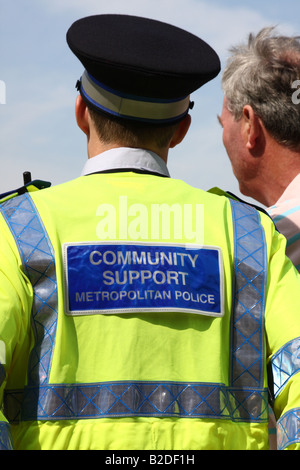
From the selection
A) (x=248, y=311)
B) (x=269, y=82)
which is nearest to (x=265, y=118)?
(x=269, y=82)

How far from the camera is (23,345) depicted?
2.43 metres

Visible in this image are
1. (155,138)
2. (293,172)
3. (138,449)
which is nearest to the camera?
(138,449)

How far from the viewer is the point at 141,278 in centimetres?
251

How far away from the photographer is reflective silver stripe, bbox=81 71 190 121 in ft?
8.98

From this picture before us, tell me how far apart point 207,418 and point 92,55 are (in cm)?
124

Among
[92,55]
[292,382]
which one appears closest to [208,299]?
[292,382]

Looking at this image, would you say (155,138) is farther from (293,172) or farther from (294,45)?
(294,45)

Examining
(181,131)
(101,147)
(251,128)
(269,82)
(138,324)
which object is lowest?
(138,324)

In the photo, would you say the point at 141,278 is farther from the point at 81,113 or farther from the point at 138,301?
the point at 81,113

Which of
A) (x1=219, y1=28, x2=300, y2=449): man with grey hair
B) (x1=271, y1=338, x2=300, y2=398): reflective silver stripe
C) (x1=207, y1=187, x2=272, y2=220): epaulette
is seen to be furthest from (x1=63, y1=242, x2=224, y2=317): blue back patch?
(x1=219, y1=28, x2=300, y2=449): man with grey hair

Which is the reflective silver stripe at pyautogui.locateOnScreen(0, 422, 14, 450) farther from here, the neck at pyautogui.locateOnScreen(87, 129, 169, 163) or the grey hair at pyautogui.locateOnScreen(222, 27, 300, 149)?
the grey hair at pyautogui.locateOnScreen(222, 27, 300, 149)

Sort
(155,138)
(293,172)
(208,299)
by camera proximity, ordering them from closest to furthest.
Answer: (208,299), (155,138), (293,172)

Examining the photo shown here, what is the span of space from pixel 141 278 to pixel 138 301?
76 millimetres

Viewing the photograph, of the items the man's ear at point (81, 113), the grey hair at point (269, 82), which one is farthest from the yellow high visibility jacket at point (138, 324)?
the grey hair at point (269, 82)
